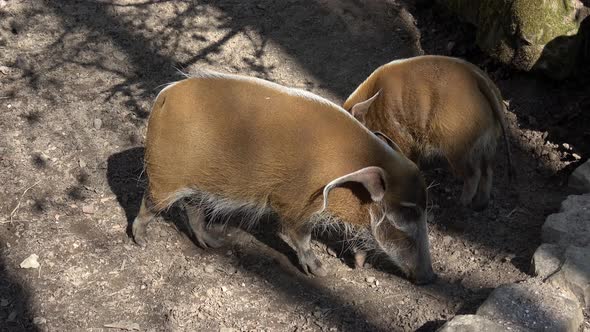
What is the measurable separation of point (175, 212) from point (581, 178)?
2564 mm

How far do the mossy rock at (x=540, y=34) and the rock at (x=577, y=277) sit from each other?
1.88 metres

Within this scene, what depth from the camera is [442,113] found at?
176 inches

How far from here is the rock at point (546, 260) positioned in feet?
12.6

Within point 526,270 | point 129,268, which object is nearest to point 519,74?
point 526,270

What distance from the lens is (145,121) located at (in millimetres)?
5188

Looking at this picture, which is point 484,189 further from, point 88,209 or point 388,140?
point 88,209

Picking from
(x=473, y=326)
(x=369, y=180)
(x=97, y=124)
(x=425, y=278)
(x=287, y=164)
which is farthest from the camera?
(x=97, y=124)

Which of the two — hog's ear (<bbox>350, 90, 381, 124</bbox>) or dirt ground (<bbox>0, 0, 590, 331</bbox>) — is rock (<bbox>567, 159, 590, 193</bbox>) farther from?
hog's ear (<bbox>350, 90, 381, 124</bbox>)

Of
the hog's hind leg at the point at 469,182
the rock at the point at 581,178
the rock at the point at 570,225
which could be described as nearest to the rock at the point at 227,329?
the hog's hind leg at the point at 469,182

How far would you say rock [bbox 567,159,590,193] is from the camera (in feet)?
14.9

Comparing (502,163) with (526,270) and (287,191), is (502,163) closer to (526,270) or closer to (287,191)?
(526,270)

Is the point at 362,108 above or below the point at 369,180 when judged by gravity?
below

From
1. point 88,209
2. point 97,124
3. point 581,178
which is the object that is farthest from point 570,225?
point 97,124

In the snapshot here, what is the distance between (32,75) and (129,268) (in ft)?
6.96
